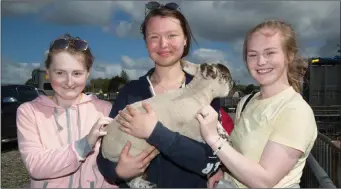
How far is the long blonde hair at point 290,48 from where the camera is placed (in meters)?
2.24

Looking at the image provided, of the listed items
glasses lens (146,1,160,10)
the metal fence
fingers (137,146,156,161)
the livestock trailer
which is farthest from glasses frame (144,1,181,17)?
the livestock trailer

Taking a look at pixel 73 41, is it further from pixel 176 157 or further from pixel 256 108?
pixel 256 108

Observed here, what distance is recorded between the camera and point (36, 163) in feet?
7.73

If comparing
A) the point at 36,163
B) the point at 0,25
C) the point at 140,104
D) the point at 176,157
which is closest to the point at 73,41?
the point at 0,25

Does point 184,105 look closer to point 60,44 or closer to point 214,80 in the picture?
point 214,80

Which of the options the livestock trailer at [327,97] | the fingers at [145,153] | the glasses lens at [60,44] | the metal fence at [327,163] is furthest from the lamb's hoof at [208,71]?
the livestock trailer at [327,97]

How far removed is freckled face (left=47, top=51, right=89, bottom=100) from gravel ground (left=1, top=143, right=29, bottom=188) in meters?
4.40

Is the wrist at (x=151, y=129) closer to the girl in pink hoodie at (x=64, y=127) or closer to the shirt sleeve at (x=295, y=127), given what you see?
the girl in pink hoodie at (x=64, y=127)

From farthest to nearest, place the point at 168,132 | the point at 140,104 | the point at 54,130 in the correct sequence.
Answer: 1. the point at 54,130
2. the point at 140,104
3. the point at 168,132

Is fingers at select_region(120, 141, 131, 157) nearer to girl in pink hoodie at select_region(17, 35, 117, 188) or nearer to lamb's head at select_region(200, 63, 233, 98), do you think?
girl in pink hoodie at select_region(17, 35, 117, 188)

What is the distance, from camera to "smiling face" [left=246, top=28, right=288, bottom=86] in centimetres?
221

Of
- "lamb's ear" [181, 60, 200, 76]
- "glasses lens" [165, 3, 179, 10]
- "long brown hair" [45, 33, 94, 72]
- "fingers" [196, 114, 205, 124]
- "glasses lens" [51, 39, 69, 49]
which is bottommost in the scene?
"fingers" [196, 114, 205, 124]

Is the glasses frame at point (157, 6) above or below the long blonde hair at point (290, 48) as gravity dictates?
above

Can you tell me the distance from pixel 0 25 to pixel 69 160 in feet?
3.40
